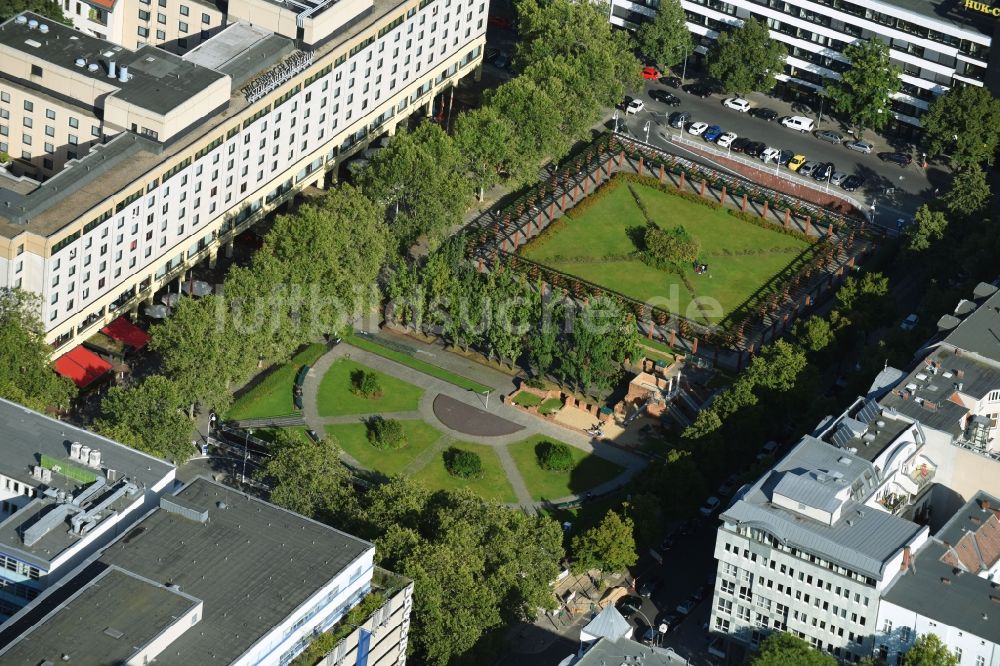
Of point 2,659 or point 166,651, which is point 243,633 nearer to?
point 166,651

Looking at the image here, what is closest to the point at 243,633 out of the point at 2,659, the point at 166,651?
the point at 166,651

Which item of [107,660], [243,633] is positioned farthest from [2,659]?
[243,633]

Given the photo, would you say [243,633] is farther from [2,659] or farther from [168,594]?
[2,659]

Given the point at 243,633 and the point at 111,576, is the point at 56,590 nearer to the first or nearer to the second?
the point at 111,576
